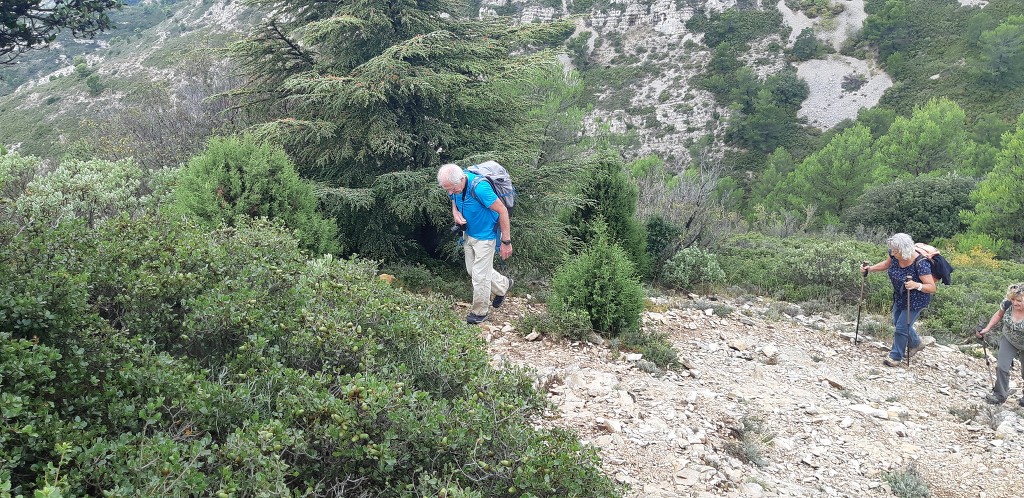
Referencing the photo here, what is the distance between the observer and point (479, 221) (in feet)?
17.1

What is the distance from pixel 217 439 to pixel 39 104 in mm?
51615

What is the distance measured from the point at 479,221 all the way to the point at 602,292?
1539 millimetres

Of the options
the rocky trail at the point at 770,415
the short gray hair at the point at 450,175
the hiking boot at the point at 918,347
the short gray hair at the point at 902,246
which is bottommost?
the hiking boot at the point at 918,347

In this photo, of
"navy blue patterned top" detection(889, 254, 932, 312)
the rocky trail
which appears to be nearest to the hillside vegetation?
the rocky trail

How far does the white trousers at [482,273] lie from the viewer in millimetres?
5309

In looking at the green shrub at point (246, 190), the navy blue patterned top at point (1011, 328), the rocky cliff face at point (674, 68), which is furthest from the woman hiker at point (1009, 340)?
the rocky cliff face at point (674, 68)

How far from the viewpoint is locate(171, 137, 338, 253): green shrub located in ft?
18.5

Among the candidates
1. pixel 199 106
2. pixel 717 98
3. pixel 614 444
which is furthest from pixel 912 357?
pixel 717 98

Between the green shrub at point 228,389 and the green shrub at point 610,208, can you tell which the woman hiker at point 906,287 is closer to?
the green shrub at point 610,208

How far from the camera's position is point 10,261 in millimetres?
2395

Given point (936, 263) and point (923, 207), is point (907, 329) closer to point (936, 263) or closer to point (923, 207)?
point (936, 263)

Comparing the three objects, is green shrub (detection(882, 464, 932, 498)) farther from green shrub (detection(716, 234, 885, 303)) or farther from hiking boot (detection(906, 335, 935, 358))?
green shrub (detection(716, 234, 885, 303))

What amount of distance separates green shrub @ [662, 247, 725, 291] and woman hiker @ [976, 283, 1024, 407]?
4.54 metres

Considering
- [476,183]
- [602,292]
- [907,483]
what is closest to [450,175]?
[476,183]
